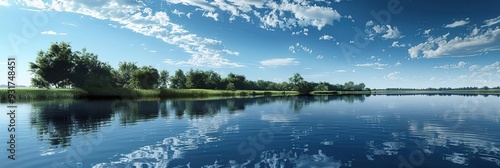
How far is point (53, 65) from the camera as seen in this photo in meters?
123

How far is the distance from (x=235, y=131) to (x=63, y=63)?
135165 mm

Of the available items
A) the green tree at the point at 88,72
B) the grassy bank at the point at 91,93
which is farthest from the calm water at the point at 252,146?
the green tree at the point at 88,72

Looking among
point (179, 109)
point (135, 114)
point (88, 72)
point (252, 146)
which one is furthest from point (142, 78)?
point (252, 146)

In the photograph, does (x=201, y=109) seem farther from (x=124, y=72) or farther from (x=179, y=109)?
(x=124, y=72)

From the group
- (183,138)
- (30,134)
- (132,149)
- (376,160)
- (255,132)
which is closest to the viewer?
(376,160)

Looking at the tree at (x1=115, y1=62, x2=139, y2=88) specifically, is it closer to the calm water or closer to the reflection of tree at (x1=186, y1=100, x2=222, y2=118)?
the reflection of tree at (x1=186, y1=100, x2=222, y2=118)

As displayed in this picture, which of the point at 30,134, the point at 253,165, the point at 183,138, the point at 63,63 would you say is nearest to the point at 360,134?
the point at 253,165

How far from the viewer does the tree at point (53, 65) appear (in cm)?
12038

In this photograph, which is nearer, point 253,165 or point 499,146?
point 253,165

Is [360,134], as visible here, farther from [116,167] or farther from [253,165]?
[116,167]

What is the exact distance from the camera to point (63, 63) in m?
127

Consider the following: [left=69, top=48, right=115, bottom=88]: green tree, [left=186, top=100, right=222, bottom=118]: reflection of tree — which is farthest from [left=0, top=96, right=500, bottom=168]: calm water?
[left=69, top=48, right=115, bottom=88]: green tree

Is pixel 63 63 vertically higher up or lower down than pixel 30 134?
higher up

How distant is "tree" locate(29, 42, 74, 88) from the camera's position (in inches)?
4739
